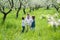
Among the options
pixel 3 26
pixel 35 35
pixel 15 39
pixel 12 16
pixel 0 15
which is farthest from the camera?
pixel 12 16

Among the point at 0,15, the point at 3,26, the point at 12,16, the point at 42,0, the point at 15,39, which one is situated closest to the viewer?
the point at 15,39

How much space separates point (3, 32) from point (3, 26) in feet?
3.95

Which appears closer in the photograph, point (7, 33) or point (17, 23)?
point (7, 33)

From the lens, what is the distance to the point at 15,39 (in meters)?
11.5

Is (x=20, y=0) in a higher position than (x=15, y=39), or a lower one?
higher

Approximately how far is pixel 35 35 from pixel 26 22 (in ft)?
3.34

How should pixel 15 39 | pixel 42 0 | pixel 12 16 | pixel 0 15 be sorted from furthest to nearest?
1. pixel 42 0
2. pixel 12 16
3. pixel 0 15
4. pixel 15 39

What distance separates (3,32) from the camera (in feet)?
42.4

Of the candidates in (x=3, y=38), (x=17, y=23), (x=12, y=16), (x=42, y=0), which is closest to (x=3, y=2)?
(x=12, y=16)

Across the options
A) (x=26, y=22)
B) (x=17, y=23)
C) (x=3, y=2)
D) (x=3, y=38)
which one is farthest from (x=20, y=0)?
(x=3, y=38)

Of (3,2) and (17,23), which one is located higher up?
(3,2)

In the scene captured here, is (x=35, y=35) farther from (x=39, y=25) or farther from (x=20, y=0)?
(x=20, y=0)

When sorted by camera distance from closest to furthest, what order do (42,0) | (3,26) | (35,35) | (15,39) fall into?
(15,39) → (35,35) → (3,26) → (42,0)

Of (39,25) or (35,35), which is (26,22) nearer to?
(35,35)
